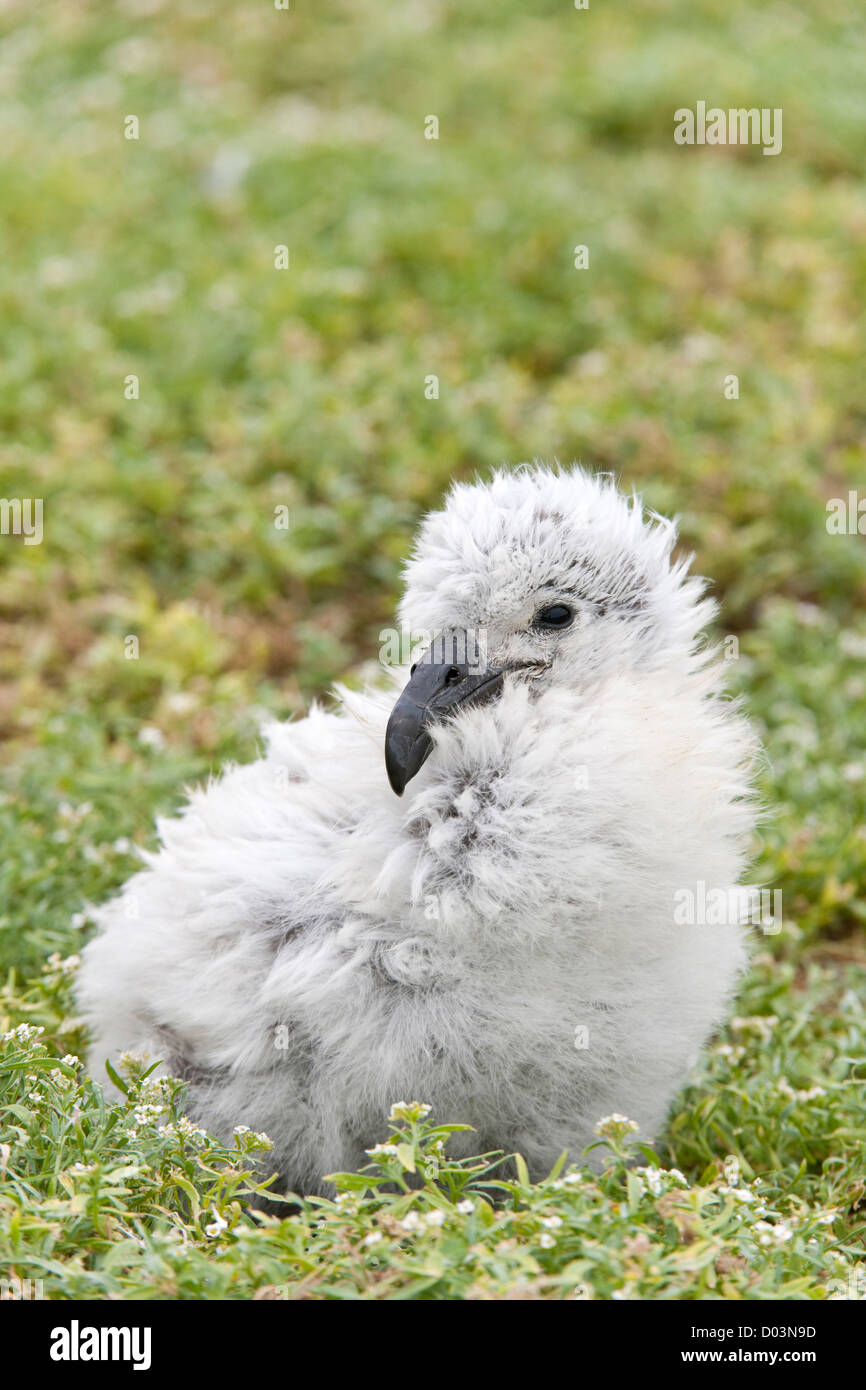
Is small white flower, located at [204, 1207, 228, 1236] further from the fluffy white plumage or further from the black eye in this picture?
the black eye

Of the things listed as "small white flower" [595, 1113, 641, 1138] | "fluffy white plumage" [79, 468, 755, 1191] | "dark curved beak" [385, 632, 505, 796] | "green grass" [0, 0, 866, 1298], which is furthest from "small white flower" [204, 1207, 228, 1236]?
"dark curved beak" [385, 632, 505, 796]

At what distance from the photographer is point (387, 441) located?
7.18 m

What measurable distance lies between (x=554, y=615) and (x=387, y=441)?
387 cm

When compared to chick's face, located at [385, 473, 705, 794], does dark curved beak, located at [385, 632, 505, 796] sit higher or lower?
lower

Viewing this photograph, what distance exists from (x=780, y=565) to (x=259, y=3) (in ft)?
27.0

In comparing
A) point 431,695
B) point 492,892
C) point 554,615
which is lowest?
point 492,892

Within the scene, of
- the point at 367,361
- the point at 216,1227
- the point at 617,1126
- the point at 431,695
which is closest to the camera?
the point at 216,1227

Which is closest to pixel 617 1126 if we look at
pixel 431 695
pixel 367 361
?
pixel 431 695

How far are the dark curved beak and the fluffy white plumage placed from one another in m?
0.04

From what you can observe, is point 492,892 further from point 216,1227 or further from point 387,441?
point 387,441

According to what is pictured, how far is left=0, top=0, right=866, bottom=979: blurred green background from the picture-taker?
5.74 metres

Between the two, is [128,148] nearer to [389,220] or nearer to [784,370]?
[389,220]

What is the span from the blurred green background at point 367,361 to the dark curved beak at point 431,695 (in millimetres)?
1501
